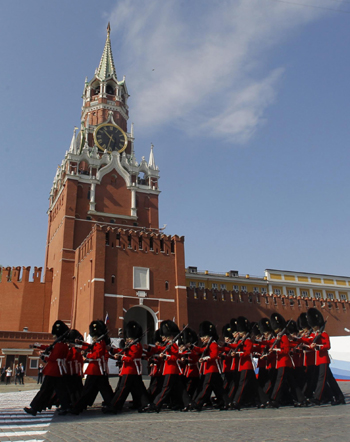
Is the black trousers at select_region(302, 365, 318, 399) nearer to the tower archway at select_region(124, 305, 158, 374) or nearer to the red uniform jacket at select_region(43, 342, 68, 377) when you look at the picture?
the red uniform jacket at select_region(43, 342, 68, 377)

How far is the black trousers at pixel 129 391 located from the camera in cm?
959

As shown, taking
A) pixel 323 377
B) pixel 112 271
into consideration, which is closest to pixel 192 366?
pixel 323 377

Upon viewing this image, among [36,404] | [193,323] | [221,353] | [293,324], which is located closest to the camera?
[36,404]

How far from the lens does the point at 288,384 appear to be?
35.4ft

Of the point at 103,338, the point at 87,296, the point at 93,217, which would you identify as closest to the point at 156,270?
the point at 87,296

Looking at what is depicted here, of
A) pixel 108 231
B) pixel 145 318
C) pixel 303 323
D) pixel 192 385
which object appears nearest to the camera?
pixel 192 385

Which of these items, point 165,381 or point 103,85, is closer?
point 165,381

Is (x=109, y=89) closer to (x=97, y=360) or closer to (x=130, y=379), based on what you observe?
(x=97, y=360)

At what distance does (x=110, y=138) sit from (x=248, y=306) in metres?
22.8

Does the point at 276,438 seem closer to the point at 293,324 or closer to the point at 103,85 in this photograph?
the point at 293,324

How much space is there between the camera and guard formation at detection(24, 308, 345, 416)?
9.64m

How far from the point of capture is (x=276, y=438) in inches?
244

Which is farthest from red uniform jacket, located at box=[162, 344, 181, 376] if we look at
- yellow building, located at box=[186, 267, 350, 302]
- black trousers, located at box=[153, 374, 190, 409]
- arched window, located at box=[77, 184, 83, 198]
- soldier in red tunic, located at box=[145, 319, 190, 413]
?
yellow building, located at box=[186, 267, 350, 302]

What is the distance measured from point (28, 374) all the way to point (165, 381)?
2488cm
